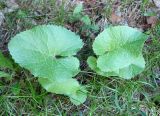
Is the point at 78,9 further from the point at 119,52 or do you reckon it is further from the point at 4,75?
the point at 4,75

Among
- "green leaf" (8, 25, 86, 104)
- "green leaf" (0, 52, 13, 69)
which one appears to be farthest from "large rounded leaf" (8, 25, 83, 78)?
"green leaf" (0, 52, 13, 69)

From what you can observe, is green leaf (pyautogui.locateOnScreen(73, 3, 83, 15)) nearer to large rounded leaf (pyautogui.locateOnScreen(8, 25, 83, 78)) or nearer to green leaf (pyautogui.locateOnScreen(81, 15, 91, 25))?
green leaf (pyautogui.locateOnScreen(81, 15, 91, 25))

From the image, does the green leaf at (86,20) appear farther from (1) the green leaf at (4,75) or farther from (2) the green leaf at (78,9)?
(1) the green leaf at (4,75)

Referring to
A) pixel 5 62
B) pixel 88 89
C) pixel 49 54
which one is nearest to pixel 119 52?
pixel 88 89

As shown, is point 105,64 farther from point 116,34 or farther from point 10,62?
point 10,62

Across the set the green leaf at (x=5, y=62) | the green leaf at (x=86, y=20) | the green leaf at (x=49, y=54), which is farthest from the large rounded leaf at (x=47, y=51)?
the green leaf at (x=86, y=20)

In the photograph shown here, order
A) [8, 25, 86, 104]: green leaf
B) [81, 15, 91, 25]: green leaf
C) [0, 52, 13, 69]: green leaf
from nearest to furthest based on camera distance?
[8, 25, 86, 104]: green leaf, [0, 52, 13, 69]: green leaf, [81, 15, 91, 25]: green leaf
